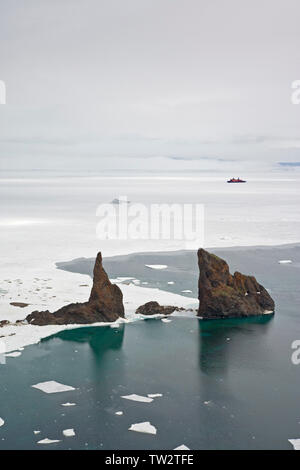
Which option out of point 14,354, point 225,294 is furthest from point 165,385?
point 225,294

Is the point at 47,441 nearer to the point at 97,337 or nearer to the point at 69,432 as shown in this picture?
the point at 69,432

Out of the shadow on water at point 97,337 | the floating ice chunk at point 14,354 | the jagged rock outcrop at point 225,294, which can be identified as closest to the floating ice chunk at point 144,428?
the shadow on water at point 97,337

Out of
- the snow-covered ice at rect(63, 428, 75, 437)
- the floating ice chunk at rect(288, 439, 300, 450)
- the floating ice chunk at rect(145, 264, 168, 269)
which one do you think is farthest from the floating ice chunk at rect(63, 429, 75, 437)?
the floating ice chunk at rect(145, 264, 168, 269)

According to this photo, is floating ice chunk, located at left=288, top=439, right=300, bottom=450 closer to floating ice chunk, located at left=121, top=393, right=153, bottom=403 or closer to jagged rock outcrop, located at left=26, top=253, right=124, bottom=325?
floating ice chunk, located at left=121, top=393, right=153, bottom=403

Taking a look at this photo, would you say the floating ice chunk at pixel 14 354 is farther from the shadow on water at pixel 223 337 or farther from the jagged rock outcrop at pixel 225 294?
the jagged rock outcrop at pixel 225 294

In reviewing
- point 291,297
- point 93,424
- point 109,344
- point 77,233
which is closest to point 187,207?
point 77,233

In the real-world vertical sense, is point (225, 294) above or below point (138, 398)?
above

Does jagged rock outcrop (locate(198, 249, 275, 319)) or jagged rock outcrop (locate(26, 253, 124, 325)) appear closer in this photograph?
jagged rock outcrop (locate(26, 253, 124, 325))

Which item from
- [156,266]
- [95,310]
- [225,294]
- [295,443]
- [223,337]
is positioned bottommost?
[295,443]
